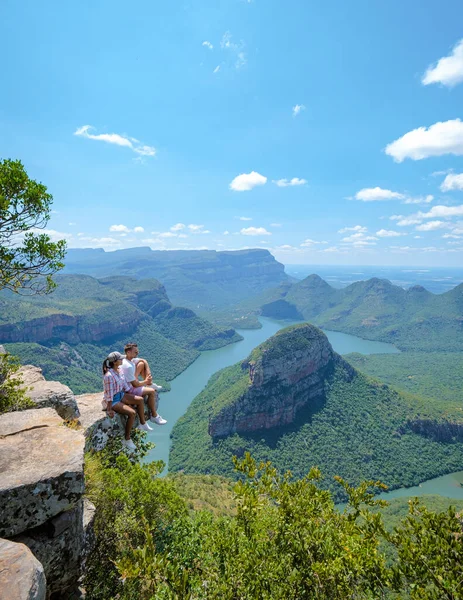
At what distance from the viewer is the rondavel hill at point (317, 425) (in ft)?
174

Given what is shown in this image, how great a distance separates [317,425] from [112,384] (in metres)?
60.0

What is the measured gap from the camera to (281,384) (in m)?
64.5

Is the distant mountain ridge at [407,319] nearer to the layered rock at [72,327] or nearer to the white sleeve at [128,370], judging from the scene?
the layered rock at [72,327]

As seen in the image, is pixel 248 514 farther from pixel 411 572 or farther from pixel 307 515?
pixel 411 572

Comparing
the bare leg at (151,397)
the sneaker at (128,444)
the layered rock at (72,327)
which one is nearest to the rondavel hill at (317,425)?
the layered rock at (72,327)

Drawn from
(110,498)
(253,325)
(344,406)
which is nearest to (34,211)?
(110,498)

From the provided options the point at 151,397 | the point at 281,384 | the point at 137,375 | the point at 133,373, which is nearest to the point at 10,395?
the point at 133,373

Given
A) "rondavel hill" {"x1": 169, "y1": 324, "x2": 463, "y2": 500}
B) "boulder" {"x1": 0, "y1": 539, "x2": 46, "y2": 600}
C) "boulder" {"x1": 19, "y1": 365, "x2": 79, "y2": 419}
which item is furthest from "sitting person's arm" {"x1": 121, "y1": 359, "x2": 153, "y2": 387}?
"rondavel hill" {"x1": 169, "y1": 324, "x2": 463, "y2": 500}

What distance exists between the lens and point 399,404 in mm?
63781

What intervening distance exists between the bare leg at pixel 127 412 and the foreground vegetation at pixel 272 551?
153 cm

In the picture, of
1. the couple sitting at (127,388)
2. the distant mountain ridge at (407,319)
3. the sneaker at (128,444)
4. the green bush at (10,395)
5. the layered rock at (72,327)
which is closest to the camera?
the green bush at (10,395)

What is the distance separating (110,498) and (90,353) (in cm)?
9992

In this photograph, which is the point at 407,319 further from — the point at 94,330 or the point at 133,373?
the point at 133,373

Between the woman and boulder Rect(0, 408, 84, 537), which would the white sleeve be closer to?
the woman
